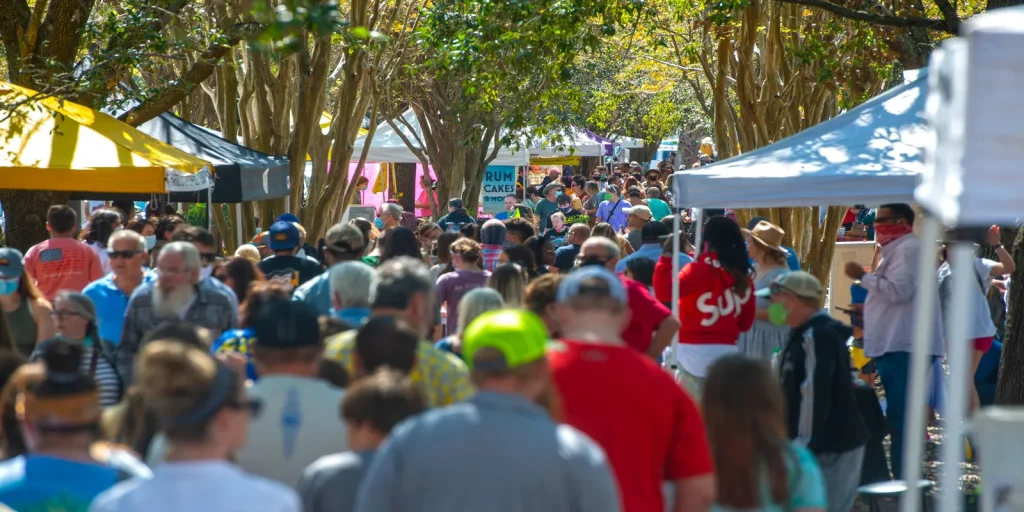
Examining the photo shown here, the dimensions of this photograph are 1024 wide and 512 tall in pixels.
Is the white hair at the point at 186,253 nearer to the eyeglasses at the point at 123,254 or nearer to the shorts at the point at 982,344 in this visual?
the eyeglasses at the point at 123,254

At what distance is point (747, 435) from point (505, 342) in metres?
1.14

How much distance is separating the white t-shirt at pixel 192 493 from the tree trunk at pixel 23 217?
8.98m

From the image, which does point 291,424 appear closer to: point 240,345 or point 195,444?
point 195,444

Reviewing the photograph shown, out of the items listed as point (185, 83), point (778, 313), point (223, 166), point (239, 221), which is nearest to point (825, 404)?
point (778, 313)

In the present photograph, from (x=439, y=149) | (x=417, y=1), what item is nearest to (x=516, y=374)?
(x=417, y=1)

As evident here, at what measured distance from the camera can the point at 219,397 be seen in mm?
3010

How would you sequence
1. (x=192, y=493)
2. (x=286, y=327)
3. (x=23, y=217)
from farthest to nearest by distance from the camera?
(x=23, y=217) → (x=286, y=327) → (x=192, y=493)

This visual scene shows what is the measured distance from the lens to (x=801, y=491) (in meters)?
3.85

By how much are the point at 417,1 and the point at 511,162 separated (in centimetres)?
875

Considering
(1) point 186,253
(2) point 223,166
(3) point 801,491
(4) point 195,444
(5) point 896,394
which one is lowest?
(5) point 896,394

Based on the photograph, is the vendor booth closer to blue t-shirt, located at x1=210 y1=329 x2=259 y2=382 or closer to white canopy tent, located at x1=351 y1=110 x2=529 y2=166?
blue t-shirt, located at x1=210 y1=329 x2=259 y2=382

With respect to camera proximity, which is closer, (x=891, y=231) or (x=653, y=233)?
(x=891, y=231)

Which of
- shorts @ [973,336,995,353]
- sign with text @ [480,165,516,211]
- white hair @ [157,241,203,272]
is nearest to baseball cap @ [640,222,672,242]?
shorts @ [973,336,995,353]

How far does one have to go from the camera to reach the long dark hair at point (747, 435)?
383cm
